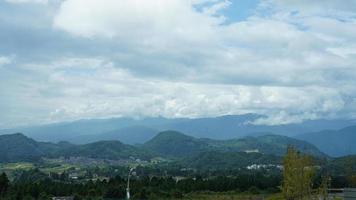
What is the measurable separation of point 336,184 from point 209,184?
969 inches

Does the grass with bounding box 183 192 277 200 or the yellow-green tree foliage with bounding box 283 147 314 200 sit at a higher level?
the yellow-green tree foliage with bounding box 283 147 314 200

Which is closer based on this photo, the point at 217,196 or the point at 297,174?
the point at 297,174

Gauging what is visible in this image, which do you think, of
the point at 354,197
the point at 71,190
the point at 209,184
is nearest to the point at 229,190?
the point at 209,184

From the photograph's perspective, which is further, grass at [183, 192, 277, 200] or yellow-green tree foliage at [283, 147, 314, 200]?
grass at [183, 192, 277, 200]

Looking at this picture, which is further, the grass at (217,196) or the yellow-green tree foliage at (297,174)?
the grass at (217,196)

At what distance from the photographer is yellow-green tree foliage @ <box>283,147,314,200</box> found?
4369 cm

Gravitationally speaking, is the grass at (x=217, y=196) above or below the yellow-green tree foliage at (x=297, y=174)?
below

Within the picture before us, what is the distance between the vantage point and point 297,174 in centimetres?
4394

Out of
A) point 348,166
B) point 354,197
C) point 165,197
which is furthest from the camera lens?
point 165,197

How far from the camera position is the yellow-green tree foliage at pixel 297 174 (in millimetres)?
43688

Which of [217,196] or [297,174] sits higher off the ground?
[297,174]

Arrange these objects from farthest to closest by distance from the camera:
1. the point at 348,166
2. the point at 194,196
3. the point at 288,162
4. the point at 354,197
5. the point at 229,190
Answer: the point at 229,190
the point at 194,196
the point at 348,166
the point at 288,162
the point at 354,197

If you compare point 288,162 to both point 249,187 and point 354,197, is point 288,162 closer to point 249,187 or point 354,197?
point 354,197

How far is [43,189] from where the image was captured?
89.8 m
